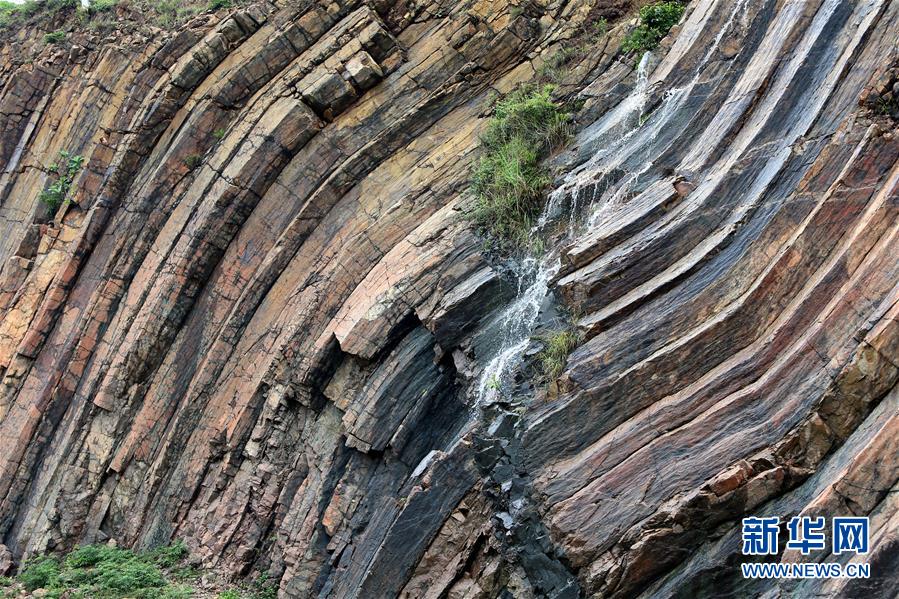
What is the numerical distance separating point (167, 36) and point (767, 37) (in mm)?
13040

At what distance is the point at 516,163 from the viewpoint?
50.9 feet

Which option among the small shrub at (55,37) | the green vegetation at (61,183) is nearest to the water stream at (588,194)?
the green vegetation at (61,183)

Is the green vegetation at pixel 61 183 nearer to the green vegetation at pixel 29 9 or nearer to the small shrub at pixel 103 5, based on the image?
the small shrub at pixel 103 5

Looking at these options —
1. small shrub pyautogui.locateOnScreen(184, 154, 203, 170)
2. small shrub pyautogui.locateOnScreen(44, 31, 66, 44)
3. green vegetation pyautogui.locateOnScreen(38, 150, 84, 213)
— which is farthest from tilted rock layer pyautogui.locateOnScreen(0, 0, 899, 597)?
small shrub pyautogui.locateOnScreen(44, 31, 66, 44)

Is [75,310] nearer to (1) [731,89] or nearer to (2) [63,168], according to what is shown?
(2) [63,168]

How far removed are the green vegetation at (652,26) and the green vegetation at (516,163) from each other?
1.85 metres

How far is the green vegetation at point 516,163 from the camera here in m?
15.1

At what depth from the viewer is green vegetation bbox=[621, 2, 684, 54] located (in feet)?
52.9

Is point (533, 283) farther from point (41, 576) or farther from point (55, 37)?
point (55, 37)

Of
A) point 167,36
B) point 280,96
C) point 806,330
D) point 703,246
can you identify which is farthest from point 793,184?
point 167,36

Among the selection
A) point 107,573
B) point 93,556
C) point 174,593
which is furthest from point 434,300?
point 93,556

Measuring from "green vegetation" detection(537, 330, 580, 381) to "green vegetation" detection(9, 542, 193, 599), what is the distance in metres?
7.50

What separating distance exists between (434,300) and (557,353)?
3.03m

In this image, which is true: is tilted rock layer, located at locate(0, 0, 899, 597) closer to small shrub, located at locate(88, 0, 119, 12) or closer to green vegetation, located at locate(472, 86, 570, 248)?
green vegetation, located at locate(472, 86, 570, 248)
